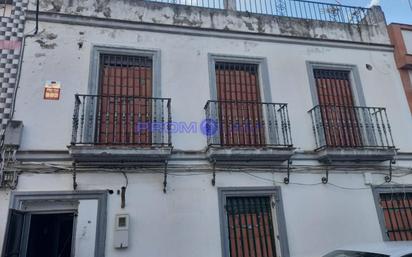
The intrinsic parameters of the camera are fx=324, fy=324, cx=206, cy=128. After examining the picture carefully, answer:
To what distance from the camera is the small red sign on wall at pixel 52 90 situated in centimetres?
650

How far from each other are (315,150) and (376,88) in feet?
9.10

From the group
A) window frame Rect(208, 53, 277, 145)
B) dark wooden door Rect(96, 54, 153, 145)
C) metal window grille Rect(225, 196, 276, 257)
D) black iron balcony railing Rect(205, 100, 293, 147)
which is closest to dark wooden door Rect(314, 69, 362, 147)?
black iron balcony railing Rect(205, 100, 293, 147)

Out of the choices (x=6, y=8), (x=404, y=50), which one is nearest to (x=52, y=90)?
(x=6, y=8)

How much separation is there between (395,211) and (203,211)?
4561 millimetres

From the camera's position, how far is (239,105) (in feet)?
24.8

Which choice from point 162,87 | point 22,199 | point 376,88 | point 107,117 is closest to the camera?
point 22,199

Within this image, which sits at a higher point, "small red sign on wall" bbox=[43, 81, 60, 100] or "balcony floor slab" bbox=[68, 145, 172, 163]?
"small red sign on wall" bbox=[43, 81, 60, 100]

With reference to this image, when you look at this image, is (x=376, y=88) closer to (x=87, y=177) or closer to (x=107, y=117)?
(x=107, y=117)

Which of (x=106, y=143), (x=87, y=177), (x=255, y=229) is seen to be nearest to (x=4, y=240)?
(x=87, y=177)

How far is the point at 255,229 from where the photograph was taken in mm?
6668

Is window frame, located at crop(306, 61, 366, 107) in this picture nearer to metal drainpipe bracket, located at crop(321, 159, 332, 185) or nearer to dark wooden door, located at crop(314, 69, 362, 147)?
dark wooden door, located at crop(314, 69, 362, 147)

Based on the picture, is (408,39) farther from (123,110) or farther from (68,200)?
(68,200)

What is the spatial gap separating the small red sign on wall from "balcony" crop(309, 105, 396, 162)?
5604mm

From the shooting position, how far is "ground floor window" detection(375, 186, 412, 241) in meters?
7.22
